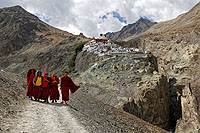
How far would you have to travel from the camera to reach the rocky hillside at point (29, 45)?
45.3 m

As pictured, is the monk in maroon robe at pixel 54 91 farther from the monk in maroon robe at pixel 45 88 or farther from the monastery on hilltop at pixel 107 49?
→ the monastery on hilltop at pixel 107 49

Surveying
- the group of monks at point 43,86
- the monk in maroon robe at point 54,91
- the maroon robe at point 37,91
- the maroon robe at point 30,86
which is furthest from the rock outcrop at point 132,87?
the maroon robe at point 30,86

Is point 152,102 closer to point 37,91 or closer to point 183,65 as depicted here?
point 37,91

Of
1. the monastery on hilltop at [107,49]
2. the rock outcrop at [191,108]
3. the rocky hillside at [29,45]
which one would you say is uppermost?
the rocky hillside at [29,45]

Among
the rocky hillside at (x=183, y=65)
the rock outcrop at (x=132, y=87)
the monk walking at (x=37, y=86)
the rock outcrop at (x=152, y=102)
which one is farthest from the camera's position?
the rock outcrop at (x=132, y=87)

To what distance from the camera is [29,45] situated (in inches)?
2643

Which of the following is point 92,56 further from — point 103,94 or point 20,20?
point 20,20

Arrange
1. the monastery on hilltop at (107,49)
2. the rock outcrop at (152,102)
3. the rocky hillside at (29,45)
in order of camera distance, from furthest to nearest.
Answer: the rocky hillside at (29,45) < the monastery on hilltop at (107,49) < the rock outcrop at (152,102)

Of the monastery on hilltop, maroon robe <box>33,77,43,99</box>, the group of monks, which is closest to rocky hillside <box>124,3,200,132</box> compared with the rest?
the monastery on hilltop

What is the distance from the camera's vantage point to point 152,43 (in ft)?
169

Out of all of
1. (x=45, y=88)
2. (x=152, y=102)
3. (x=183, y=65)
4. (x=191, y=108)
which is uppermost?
(x=183, y=65)

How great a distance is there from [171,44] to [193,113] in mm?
32522

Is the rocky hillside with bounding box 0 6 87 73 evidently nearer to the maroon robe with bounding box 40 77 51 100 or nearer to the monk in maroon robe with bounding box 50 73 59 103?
the monk in maroon robe with bounding box 50 73 59 103

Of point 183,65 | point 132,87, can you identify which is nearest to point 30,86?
point 132,87
